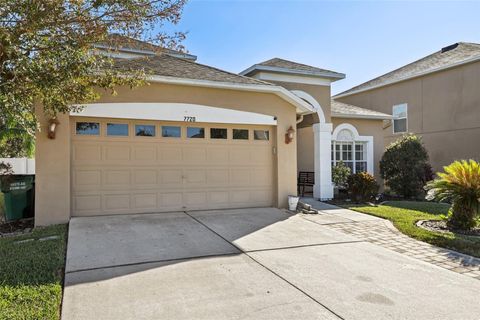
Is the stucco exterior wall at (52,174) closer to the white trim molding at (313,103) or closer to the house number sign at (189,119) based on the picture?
the house number sign at (189,119)

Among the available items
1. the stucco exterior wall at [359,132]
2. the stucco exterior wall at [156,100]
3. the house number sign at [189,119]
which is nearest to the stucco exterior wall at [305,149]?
the stucco exterior wall at [359,132]

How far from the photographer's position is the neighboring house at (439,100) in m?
16.0

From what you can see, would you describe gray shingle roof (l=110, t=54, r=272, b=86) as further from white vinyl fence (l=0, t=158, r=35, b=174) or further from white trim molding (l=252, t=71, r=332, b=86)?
white vinyl fence (l=0, t=158, r=35, b=174)

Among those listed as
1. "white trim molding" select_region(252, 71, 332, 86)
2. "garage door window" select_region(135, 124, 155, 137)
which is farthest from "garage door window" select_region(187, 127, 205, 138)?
"white trim molding" select_region(252, 71, 332, 86)

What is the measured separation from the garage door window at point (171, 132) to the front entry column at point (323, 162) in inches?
239

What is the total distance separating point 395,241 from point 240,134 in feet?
17.6

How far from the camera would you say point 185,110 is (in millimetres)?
9805

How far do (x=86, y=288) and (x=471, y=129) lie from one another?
57.0ft

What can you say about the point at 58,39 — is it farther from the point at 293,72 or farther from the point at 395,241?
the point at 293,72

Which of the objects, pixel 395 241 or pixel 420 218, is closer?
pixel 395 241

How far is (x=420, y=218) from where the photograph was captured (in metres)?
9.81

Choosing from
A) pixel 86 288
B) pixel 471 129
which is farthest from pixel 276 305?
pixel 471 129

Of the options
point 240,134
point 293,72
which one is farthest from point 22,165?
point 293,72

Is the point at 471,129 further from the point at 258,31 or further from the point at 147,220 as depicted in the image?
the point at 147,220
